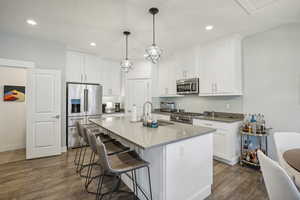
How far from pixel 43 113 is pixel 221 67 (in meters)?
4.20

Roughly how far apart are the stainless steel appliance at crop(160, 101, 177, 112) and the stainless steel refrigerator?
2.15 m

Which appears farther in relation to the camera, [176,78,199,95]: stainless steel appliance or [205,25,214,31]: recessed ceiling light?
[176,78,199,95]: stainless steel appliance

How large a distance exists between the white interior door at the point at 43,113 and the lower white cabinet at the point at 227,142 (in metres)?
3.59

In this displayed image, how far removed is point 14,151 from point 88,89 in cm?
243

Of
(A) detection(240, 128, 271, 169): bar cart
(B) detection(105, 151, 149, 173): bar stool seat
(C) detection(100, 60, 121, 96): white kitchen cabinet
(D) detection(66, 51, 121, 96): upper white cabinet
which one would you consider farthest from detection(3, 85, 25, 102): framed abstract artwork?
(A) detection(240, 128, 271, 169): bar cart

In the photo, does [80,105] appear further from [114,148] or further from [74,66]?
[114,148]

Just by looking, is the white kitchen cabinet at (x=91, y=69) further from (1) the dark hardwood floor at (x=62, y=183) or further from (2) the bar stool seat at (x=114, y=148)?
(2) the bar stool seat at (x=114, y=148)

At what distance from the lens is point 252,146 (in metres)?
2.92

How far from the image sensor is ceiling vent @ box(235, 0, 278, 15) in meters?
1.93

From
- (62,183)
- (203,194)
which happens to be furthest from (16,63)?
(203,194)

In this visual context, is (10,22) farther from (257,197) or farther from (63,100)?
(257,197)

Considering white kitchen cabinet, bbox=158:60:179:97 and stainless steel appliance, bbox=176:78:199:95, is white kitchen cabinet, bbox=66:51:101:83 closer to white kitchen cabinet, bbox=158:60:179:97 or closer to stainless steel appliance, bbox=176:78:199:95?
white kitchen cabinet, bbox=158:60:179:97

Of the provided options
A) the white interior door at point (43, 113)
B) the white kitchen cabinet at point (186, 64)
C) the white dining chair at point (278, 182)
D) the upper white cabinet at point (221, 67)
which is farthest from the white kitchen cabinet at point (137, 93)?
the white dining chair at point (278, 182)

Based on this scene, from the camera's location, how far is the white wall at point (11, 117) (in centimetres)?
371
